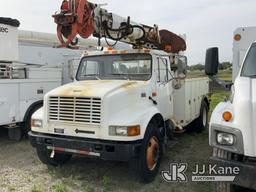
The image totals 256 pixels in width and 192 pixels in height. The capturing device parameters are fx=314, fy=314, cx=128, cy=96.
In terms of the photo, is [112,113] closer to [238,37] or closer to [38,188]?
[38,188]

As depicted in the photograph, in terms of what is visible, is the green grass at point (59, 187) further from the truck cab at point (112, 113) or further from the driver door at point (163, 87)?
the driver door at point (163, 87)

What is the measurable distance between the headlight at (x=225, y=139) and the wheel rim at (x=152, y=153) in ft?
5.32

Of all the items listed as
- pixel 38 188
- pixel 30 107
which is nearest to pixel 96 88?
pixel 38 188

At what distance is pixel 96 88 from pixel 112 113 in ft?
1.93

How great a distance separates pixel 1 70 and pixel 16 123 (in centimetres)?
132

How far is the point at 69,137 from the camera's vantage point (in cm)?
503

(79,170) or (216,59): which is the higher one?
(216,59)

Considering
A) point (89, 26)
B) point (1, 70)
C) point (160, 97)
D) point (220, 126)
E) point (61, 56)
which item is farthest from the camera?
point (61, 56)

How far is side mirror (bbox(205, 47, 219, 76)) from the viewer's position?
464cm

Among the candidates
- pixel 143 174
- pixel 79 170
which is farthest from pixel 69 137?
pixel 143 174

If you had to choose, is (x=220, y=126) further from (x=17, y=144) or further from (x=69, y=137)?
(x=17, y=144)

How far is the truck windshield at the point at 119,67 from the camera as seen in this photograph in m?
5.90

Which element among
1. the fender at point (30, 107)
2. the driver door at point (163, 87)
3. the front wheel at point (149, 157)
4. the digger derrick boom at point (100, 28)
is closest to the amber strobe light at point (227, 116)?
the front wheel at point (149, 157)

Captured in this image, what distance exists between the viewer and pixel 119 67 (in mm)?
6031
